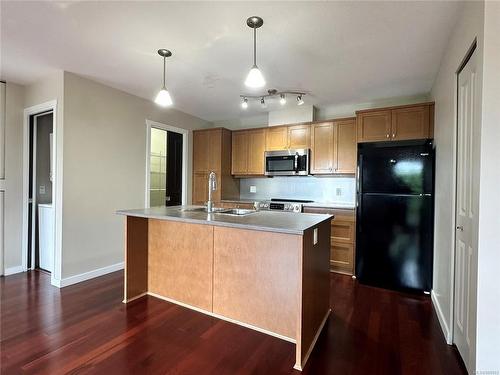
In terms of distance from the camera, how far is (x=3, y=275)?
3.32 metres

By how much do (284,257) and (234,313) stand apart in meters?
0.74

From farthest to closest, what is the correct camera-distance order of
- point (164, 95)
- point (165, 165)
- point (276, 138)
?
point (165, 165) → point (276, 138) → point (164, 95)

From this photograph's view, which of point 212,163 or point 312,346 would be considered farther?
point 212,163

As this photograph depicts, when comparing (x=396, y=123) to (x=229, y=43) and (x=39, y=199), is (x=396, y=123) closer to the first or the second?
(x=229, y=43)

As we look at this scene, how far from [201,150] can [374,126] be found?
9.60ft

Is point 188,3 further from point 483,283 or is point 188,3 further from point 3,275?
point 3,275

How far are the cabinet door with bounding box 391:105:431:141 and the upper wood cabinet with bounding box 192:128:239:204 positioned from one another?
8.80 ft

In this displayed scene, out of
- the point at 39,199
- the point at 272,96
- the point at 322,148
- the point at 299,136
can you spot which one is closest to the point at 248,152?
the point at 299,136

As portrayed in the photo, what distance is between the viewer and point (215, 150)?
4688 millimetres

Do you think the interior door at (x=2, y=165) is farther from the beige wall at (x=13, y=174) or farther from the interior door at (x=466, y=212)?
the interior door at (x=466, y=212)

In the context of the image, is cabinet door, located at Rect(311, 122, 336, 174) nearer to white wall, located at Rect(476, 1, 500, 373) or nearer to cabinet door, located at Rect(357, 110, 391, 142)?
cabinet door, located at Rect(357, 110, 391, 142)

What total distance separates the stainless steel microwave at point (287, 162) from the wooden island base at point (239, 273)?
6.05 feet

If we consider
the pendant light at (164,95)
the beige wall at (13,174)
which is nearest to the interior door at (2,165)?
the beige wall at (13,174)

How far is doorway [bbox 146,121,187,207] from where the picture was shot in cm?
415
